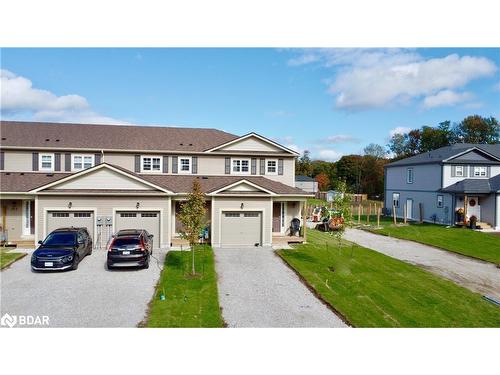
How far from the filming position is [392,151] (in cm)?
8400

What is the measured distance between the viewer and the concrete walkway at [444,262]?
572 inches

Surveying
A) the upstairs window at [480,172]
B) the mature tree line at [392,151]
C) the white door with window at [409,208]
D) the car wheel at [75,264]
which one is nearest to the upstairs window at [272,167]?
the car wheel at [75,264]

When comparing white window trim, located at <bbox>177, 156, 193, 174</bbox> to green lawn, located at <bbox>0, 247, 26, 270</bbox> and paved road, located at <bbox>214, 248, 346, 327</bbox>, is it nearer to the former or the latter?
paved road, located at <bbox>214, 248, 346, 327</bbox>

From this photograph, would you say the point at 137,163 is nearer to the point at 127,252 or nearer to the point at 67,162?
the point at 67,162

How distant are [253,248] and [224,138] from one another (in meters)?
Answer: 10.3

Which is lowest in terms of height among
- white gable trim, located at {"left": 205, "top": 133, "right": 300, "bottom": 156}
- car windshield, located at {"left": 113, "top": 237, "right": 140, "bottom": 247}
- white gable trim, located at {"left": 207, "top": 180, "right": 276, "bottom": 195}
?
car windshield, located at {"left": 113, "top": 237, "right": 140, "bottom": 247}

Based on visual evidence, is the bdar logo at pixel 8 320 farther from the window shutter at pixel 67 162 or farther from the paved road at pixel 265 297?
the window shutter at pixel 67 162

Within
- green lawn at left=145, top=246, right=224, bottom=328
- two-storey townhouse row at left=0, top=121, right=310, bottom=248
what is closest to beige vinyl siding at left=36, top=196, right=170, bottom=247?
two-storey townhouse row at left=0, top=121, right=310, bottom=248

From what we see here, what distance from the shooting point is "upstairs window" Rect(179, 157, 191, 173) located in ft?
78.3

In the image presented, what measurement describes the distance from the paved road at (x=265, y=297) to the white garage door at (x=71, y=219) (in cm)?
753

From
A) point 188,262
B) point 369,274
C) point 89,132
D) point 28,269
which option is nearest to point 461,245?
point 369,274

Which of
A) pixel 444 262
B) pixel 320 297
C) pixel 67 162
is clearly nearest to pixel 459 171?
pixel 444 262

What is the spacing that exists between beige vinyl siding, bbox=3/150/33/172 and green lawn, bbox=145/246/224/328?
13.0 m

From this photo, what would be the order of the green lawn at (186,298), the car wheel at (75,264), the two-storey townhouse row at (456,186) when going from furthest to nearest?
the two-storey townhouse row at (456,186) → the car wheel at (75,264) → the green lawn at (186,298)
